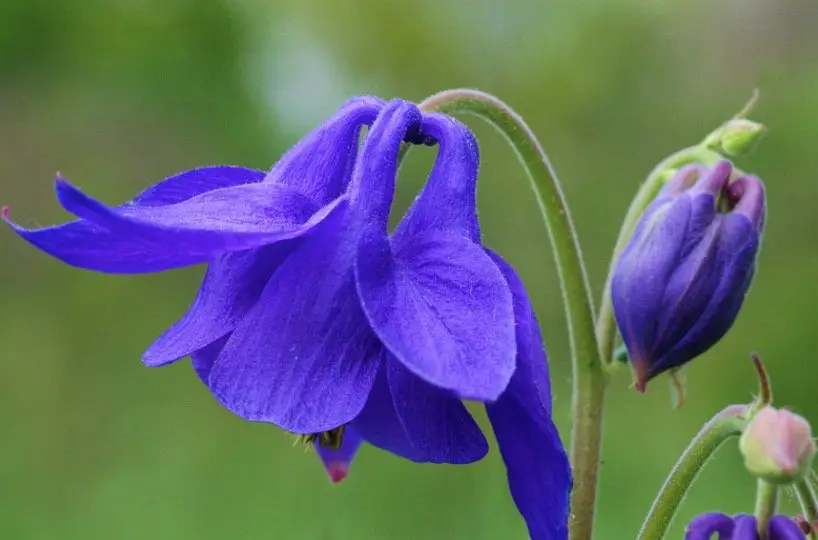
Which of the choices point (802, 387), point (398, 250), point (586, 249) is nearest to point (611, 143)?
point (586, 249)

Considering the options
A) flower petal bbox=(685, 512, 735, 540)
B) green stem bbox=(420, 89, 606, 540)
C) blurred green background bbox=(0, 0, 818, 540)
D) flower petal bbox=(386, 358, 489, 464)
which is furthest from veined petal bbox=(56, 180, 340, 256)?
blurred green background bbox=(0, 0, 818, 540)

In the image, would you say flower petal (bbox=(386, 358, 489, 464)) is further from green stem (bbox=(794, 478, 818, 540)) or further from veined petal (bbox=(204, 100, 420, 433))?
green stem (bbox=(794, 478, 818, 540))

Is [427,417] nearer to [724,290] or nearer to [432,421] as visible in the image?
[432,421]

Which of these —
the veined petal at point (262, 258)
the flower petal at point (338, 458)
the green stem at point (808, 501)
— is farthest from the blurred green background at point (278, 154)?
the veined petal at point (262, 258)

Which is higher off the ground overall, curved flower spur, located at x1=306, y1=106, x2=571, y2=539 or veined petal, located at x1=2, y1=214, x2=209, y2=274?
veined petal, located at x1=2, y1=214, x2=209, y2=274

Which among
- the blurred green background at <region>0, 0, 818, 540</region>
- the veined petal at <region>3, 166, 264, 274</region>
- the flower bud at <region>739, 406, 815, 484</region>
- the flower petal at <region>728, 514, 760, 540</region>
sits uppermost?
the veined petal at <region>3, 166, 264, 274</region>

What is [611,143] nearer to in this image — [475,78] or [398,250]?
[475,78]

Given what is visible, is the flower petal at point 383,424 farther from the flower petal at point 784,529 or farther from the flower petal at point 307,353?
the flower petal at point 784,529
